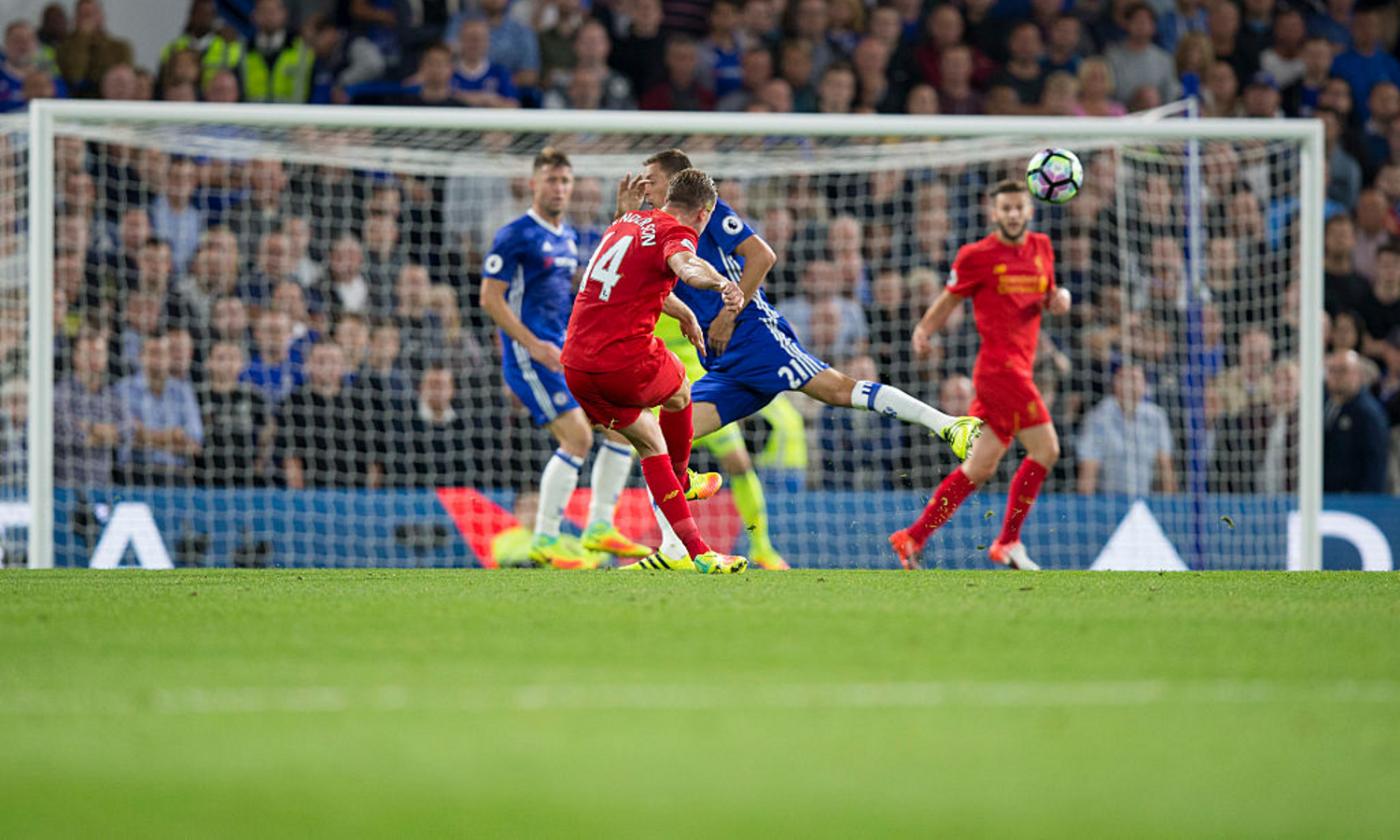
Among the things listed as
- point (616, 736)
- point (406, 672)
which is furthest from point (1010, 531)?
point (616, 736)

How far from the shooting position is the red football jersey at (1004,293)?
9195 millimetres

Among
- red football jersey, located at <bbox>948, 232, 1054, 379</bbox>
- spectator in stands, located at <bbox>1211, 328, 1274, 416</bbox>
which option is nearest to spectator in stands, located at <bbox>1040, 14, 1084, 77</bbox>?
spectator in stands, located at <bbox>1211, 328, 1274, 416</bbox>

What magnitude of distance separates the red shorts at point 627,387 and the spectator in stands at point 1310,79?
29.8ft

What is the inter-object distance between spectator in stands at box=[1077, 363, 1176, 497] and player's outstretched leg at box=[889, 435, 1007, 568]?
267 centimetres

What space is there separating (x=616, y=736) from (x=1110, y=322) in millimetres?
9635

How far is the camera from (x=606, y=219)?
12688mm

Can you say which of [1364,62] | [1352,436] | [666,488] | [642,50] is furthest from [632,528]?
[1364,62]

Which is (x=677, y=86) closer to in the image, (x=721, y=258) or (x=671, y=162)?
(x=721, y=258)

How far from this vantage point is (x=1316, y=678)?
421 cm

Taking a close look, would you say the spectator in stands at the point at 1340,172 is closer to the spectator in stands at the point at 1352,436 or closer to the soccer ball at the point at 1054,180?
the spectator in stands at the point at 1352,436

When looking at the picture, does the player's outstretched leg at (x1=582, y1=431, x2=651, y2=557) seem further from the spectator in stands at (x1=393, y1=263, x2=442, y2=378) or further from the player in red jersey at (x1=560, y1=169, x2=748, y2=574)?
the spectator in stands at (x1=393, y1=263, x2=442, y2=378)

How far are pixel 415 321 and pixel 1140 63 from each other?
6344 mm

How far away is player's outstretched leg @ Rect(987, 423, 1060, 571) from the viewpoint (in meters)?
9.21

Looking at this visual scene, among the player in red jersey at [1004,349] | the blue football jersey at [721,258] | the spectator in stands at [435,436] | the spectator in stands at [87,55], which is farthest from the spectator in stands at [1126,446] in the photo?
the spectator in stands at [87,55]
